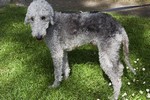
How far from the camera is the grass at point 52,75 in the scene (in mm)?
6344

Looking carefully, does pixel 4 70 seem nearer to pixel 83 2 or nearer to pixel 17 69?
pixel 17 69

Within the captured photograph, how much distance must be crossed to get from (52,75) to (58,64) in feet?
2.38

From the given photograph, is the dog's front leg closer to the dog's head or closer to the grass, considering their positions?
the grass

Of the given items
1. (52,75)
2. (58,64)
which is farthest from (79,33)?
(52,75)

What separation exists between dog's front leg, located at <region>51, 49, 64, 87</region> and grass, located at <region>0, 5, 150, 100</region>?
0.55 ft

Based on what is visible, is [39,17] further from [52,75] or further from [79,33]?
[52,75]

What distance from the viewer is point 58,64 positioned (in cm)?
625

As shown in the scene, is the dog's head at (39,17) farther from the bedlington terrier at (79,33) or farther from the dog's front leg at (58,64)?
the dog's front leg at (58,64)

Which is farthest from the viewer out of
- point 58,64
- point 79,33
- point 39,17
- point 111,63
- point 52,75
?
point 52,75

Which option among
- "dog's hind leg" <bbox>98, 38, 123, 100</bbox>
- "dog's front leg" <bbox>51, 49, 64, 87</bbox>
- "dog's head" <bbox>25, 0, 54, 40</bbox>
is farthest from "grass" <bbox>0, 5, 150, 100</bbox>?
"dog's head" <bbox>25, 0, 54, 40</bbox>

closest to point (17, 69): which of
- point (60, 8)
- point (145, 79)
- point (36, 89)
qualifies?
point (36, 89)

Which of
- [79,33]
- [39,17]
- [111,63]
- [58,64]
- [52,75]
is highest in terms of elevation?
[39,17]

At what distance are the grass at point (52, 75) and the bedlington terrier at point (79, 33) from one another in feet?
1.42

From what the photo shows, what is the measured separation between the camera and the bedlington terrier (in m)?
5.59
